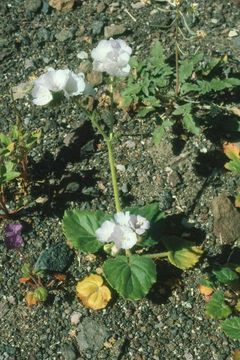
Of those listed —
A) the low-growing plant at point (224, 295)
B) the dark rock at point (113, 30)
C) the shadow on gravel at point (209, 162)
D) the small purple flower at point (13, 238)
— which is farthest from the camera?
the dark rock at point (113, 30)

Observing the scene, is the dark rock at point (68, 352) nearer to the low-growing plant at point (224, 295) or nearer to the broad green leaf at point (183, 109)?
the low-growing plant at point (224, 295)

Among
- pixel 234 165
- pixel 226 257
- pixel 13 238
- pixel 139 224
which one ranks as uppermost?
pixel 139 224

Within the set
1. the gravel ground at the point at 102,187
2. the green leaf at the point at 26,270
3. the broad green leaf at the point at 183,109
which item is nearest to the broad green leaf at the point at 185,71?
the broad green leaf at the point at 183,109

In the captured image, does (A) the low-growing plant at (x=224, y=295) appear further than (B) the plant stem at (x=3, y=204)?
No

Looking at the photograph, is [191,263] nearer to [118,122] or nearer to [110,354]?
[110,354]

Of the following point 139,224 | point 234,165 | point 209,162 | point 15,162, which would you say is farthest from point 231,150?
point 15,162

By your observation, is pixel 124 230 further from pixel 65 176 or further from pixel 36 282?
pixel 65 176
